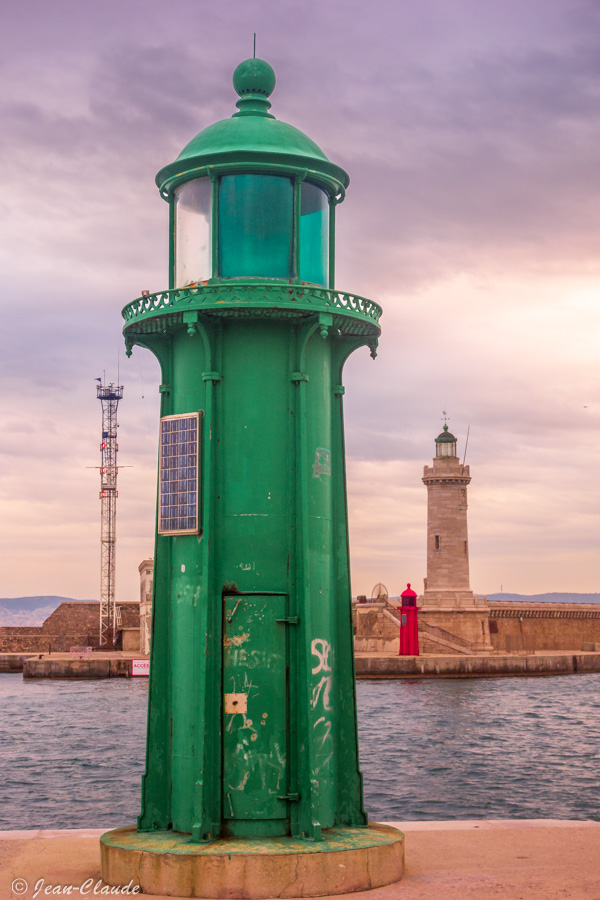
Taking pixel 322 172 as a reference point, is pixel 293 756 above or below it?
below

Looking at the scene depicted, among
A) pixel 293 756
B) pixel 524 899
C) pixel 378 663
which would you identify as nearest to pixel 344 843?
pixel 293 756

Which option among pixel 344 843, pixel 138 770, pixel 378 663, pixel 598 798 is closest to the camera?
pixel 344 843

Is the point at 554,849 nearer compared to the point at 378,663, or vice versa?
the point at 554,849

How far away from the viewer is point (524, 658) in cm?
7631

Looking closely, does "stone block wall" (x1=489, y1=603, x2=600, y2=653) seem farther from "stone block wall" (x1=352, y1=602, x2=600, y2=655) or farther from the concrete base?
the concrete base

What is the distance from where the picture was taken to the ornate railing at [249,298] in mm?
11508

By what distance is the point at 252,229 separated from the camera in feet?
39.6

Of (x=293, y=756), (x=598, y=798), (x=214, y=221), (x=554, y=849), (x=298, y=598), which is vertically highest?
(x=214, y=221)

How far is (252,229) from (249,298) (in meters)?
1.03

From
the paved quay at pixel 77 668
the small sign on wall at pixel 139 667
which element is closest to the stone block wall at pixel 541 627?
the small sign on wall at pixel 139 667

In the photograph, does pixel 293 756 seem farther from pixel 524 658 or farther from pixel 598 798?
pixel 524 658

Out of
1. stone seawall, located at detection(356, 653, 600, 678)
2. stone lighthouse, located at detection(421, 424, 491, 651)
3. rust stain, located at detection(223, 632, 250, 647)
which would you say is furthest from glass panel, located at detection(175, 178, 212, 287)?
stone lighthouse, located at detection(421, 424, 491, 651)

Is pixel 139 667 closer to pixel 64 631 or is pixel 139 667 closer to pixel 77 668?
pixel 77 668

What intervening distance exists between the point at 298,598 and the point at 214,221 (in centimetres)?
431
